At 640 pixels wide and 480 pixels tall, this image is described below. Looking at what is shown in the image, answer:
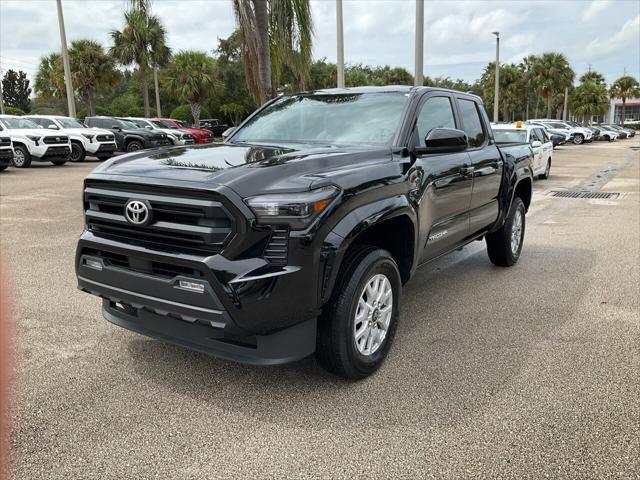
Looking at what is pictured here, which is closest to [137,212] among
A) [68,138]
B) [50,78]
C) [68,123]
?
[68,138]

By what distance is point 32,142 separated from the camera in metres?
17.9

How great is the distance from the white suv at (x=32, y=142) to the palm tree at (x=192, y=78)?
24112 millimetres

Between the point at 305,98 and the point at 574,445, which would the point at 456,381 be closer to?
the point at 574,445

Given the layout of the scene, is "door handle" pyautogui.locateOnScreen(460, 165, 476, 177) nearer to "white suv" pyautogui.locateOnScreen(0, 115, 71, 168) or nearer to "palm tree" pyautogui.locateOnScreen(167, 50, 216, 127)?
"white suv" pyautogui.locateOnScreen(0, 115, 71, 168)

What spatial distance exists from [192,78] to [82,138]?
24.0 meters

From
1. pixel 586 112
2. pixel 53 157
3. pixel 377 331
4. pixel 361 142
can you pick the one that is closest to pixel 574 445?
pixel 377 331

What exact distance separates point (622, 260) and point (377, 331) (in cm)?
459

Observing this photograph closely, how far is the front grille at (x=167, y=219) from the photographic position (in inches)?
118

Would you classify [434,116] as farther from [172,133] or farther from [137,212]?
[172,133]

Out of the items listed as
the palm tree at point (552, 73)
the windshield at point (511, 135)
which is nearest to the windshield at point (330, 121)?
the windshield at point (511, 135)

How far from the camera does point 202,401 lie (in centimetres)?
337

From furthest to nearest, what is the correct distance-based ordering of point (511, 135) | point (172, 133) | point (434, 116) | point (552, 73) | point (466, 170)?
point (552, 73) → point (172, 133) → point (511, 135) → point (466, 170) → point (434, 116)

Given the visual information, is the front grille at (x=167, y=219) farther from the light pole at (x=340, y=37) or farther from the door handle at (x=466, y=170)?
the light pole at (x=340, y=37)

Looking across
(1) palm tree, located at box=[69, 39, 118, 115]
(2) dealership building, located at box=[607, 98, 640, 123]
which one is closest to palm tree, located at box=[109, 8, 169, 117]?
(1) palm tree, located at box=[69, 39, 118, 115]
